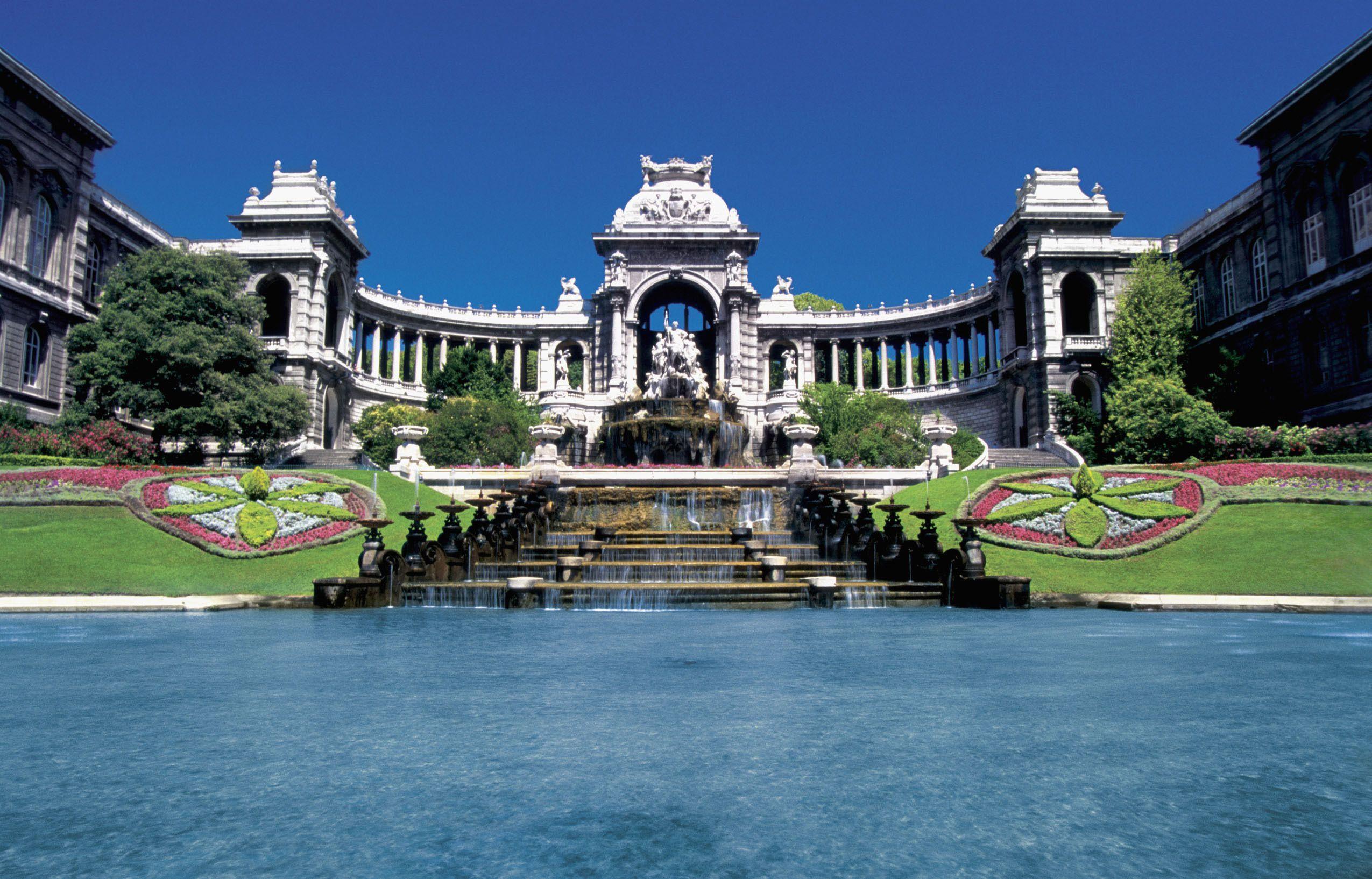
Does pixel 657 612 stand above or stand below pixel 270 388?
below

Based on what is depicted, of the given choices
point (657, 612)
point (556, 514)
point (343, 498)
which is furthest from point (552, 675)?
point (343, 498)

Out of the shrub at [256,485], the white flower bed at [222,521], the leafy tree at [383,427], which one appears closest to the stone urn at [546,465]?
the shrub at [256,485]

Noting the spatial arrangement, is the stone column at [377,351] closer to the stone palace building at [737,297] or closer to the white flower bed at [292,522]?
the stone palace building at [737,297]

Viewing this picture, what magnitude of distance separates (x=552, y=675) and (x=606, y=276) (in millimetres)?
65822

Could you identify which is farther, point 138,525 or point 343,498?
point 343,498

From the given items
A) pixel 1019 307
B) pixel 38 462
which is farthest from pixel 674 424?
pixel 1019 307

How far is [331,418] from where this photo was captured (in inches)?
2559

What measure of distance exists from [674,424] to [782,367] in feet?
161

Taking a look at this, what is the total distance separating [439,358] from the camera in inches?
3063

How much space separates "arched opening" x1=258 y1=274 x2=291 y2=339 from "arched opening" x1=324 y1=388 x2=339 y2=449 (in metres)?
5.22

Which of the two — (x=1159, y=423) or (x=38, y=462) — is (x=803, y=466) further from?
(x=38, y=462)

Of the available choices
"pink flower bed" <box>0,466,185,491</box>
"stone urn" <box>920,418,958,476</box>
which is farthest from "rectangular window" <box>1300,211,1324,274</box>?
"pink flower bed" <box>0,466,185,491</box>

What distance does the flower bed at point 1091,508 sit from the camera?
24.8 metres

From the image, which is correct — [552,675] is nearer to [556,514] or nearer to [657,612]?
[657,612]
